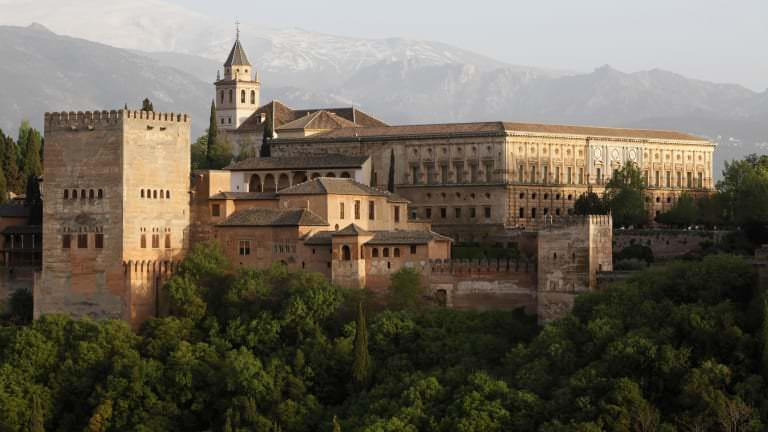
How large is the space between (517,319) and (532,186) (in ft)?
76.5

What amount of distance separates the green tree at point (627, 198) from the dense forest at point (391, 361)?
18945 mm

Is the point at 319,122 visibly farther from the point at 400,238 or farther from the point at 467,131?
the point at 400,238

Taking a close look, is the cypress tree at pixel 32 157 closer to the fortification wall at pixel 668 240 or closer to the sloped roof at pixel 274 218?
the sloped roof at pixel 274 218

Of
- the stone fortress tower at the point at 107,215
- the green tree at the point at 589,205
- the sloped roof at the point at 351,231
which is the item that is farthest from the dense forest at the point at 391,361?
the green tree at the point at 589,205

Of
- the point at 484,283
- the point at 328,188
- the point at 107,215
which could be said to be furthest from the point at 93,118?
the point at 484,283

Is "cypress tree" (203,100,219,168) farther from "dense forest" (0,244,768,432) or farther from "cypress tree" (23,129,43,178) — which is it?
"dense forest" (0,244,768,432)

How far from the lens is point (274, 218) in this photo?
6800 cm

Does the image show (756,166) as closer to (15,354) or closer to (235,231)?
(235,231)

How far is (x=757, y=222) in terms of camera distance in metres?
72.0

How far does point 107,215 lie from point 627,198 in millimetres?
26207

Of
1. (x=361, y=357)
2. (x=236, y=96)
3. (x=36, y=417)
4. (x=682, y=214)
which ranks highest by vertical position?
(x=236, y=96)

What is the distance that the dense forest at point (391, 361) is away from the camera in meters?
52.2

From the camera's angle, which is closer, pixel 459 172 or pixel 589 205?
pixel 589 205

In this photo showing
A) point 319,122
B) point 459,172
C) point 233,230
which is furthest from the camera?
point 319,122
